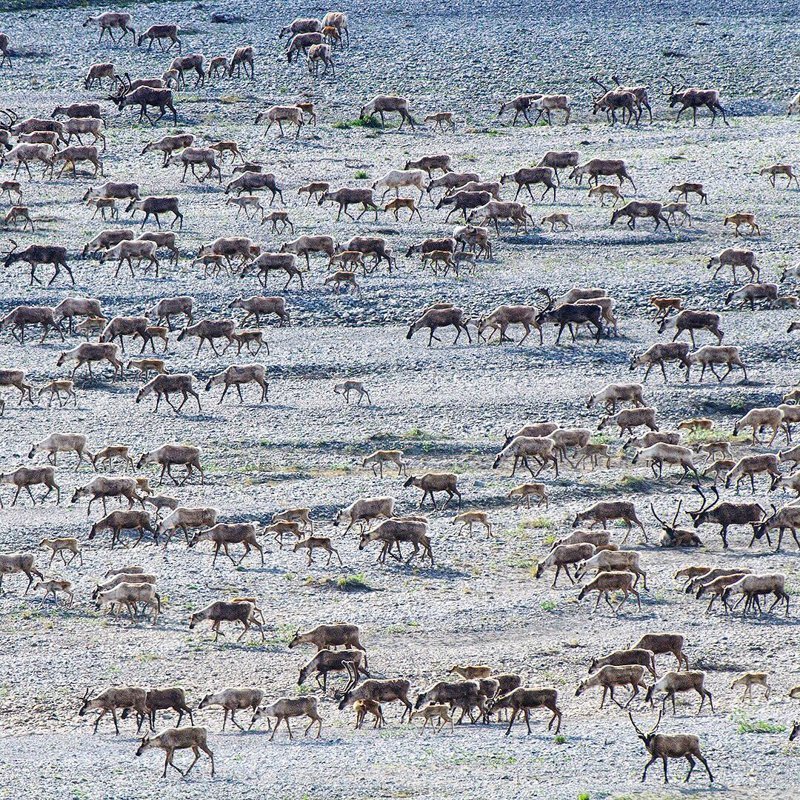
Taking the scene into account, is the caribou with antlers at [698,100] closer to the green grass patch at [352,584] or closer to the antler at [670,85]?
the antler at [670,85]

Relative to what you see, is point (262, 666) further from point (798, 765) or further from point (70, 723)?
point (798, 765)

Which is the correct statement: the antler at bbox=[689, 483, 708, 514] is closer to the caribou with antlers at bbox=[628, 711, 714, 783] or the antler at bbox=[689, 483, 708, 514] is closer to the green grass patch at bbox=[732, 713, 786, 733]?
the green grass patch at bbox=[732, 713, 786, 733]

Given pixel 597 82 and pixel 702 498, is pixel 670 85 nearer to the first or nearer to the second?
pixel 597 82

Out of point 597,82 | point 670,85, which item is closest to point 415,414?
point 597,82

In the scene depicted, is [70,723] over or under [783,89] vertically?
under

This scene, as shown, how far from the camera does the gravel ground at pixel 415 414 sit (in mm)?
23547

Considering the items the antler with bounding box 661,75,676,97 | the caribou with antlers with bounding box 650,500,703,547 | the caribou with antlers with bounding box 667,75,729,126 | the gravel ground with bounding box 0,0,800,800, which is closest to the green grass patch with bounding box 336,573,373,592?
the gravel ground with bounding box 0,0,800,800

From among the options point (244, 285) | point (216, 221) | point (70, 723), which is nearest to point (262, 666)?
point (70, 723)

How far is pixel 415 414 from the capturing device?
38.8 m

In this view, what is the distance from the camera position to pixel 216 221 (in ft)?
168

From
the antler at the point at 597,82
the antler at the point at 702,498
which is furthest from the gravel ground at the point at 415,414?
the antler at the point at 597,82

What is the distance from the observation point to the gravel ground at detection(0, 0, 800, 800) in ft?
77.3

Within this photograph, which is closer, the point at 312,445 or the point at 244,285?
the point at 312,445

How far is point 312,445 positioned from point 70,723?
1277 cm
